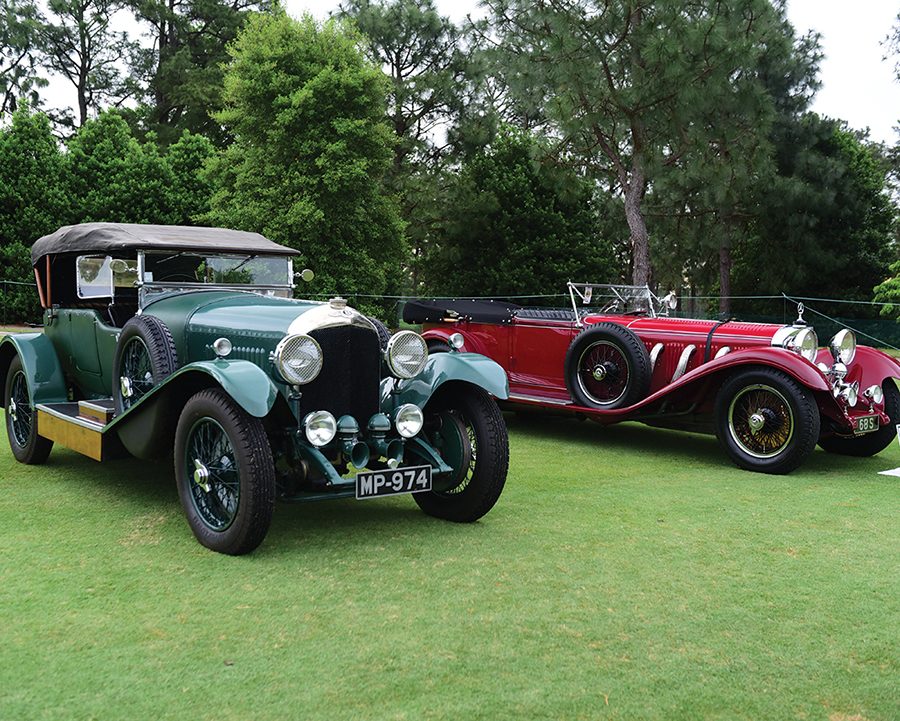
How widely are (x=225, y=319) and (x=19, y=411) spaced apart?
2.48 metres

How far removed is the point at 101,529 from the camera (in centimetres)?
453

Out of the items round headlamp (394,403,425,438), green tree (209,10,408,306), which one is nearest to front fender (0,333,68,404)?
round headlamp (394,403,425,438)

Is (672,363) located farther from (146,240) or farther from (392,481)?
(146,240)

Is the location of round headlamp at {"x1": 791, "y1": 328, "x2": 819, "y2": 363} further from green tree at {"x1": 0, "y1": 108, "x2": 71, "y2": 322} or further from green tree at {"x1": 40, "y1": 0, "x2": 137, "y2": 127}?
green tree at {"x1": 40, "y1": 0, "x2": 137, "y2": 127}

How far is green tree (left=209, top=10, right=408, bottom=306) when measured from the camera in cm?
1903

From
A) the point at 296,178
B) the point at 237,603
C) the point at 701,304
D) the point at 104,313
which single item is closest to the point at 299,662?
the point at 237,603

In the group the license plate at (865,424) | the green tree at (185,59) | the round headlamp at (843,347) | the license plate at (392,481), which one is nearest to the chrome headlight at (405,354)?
the license plate at (392,481)

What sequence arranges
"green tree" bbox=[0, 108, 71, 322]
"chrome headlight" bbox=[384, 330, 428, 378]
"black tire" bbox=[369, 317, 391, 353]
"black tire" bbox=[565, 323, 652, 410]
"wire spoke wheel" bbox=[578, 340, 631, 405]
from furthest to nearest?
"green tree" bbox=[0, 108, 71, 322] < "wire spoke wheel" bbox=[578, 340, 631, 405] < "black tire" bbox=[565, 323, 652, 410] < "black tire" bbox=[369, 317, 391, 353] < "chrome headlight" bbox=[384, 330, 428, 378]

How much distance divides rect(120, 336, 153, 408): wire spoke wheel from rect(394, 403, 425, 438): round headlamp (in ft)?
5.31

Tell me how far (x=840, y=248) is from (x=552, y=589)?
25289 millimetres

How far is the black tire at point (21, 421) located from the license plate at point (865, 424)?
6016mm

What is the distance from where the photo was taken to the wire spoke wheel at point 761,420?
646 centimetres

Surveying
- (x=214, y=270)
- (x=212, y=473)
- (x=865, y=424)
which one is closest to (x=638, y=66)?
(x=865, y=424)

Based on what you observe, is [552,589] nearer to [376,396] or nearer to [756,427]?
[376,396]
